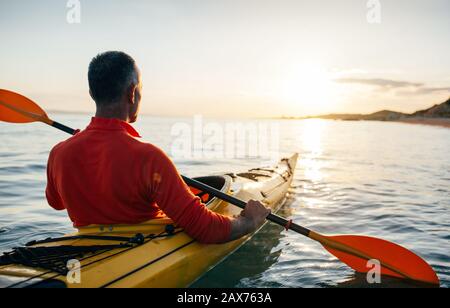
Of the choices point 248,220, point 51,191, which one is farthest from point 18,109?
point 248,220

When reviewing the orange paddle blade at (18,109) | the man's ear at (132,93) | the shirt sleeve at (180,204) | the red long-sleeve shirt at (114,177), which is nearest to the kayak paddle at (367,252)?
the orange paddle blade at (18,109)

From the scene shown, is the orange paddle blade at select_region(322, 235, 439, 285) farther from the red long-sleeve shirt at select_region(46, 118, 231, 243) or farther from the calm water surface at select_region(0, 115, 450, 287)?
the red long-sleeve shirt at select_region(46, 118, 231, 243)

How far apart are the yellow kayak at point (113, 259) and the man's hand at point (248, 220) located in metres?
0.44

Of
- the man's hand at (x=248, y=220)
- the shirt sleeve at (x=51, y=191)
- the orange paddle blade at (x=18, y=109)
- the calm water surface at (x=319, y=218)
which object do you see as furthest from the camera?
the orange paddle blade at (x=18, y=109)

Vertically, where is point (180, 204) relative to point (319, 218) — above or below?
above

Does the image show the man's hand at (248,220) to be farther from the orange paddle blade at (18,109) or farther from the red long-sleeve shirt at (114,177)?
the orange paddle blade at (18,109)

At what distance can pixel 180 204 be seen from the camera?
9.64 feet

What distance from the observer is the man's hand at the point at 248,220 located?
3.29 meters

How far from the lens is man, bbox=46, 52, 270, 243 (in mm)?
2748

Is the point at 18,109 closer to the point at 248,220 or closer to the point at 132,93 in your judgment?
the point at 132,93

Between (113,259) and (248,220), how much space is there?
Result: 115cm
